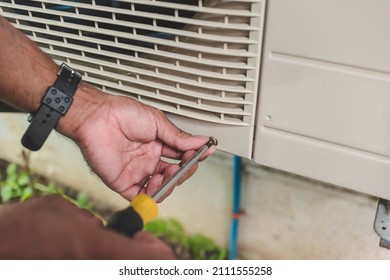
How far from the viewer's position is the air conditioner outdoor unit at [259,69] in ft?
1.90

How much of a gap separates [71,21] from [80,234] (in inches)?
19.4

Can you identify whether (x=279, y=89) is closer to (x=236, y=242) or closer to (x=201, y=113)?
(x=201, y=113)

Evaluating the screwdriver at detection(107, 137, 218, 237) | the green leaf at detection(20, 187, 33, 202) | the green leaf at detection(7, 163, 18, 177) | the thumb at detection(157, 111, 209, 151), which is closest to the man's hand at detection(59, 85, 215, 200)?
Result: the thumb at detection(157, 111, 209, 151)

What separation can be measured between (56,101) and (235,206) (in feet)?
2.53

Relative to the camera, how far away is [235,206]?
1.35 meters

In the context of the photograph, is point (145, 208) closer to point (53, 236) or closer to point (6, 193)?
point (53, 236)

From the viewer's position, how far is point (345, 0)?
0.55m

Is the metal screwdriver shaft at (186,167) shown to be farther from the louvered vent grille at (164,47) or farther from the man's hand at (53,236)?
the man's hand at (53,236)

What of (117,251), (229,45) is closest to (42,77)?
(229,45)

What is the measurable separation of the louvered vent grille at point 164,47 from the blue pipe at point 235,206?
582 millimetres

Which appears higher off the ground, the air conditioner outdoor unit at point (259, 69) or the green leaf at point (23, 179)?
the air conditioner outdoor unit at point (259, 69)

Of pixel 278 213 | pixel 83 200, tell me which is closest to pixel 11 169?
pixel 83 200

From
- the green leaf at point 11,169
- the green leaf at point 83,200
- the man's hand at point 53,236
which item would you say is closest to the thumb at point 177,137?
the man's hand at point 53,236

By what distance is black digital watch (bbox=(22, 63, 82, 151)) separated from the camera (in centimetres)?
75
